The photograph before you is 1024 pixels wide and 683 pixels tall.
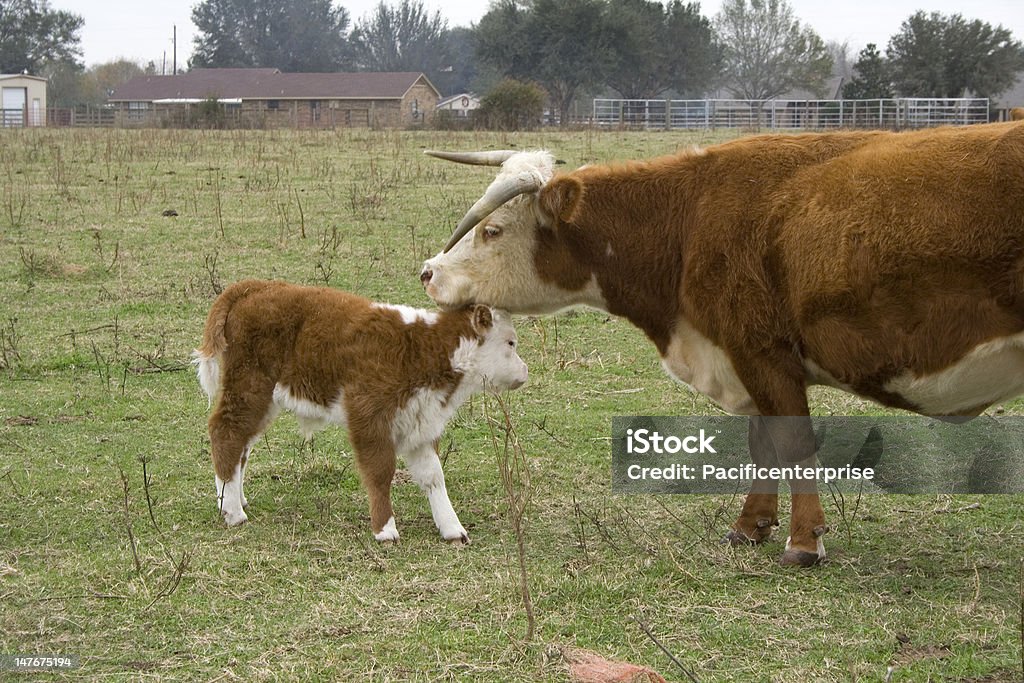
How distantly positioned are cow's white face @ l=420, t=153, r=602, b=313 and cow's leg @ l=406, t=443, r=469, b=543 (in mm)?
843

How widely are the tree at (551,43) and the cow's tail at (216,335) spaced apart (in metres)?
51.8

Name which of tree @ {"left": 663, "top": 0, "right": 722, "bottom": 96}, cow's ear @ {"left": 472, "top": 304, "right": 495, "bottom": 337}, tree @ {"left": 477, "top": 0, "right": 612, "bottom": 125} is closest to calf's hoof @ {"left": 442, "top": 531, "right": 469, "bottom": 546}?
cow's ear @ {"left": 472, "top": 304, "right": 495, "bottom": 337}

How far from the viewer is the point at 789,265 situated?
5.59 meters

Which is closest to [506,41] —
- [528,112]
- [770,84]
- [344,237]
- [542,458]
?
[528,112]

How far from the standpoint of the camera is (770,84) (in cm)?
7831

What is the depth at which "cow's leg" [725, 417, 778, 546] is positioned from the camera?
6.10m

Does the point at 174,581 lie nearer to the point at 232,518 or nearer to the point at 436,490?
the point at 232,518

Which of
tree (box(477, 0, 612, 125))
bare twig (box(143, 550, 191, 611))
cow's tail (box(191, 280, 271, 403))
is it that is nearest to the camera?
bare twig (box(143, 550, 191, 611))

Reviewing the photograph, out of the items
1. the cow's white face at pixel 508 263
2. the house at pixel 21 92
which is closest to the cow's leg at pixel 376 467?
the cow's white face at pixel 508 263

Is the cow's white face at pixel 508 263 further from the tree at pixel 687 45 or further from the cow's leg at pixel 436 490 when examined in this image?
the tree at pixel 687 45

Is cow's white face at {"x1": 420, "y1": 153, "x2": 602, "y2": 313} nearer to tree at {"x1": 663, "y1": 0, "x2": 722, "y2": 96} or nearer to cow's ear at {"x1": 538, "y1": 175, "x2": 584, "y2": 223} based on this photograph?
cow's ear at {"x1": 538, "y1": 175, "x2": 584, "y2": 223}

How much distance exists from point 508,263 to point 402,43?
323 ft

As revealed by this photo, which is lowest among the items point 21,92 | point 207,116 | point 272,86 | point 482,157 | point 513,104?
point 482,157

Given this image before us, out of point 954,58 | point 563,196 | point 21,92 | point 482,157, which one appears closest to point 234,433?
point 482,157
